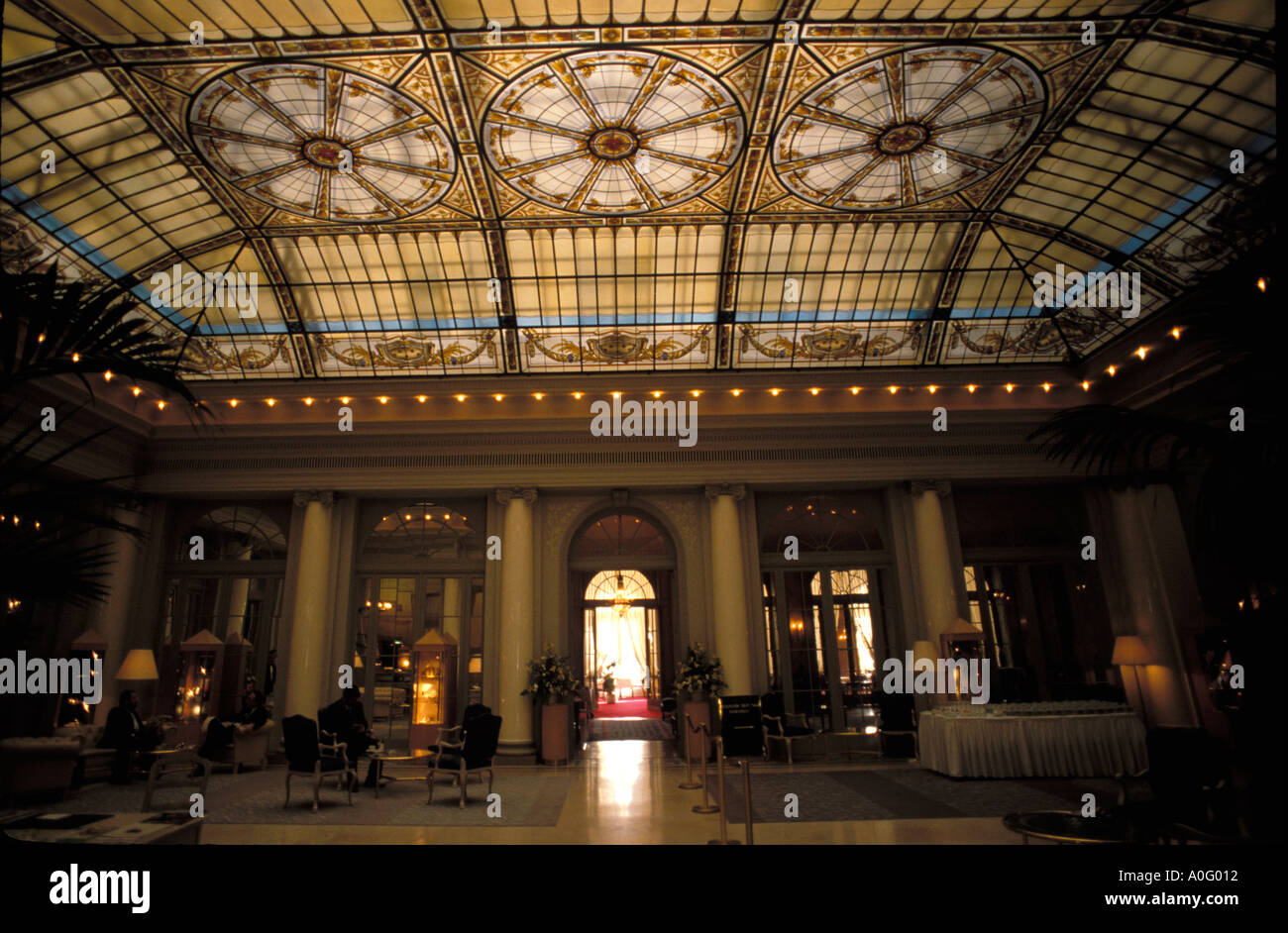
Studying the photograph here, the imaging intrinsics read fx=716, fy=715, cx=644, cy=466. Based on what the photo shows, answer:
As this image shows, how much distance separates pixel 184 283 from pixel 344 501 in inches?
188

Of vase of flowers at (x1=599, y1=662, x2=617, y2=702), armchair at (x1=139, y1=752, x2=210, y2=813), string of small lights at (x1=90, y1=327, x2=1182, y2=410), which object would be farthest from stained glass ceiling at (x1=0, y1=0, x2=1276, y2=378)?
vase of flowers at (x1=599, y1=662, x2=617, y2=702)

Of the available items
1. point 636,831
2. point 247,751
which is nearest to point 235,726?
point 247,751

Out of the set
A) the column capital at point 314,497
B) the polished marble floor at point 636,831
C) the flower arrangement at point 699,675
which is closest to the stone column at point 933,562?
→ the flower arrangement at point 699,675

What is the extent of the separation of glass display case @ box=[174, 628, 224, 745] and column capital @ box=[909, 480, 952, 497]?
44.4ft

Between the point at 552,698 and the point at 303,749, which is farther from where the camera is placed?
the point at 552,698

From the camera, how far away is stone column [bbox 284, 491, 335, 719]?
1302cm

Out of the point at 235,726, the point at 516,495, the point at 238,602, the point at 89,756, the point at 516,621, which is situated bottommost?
the point at 89,756

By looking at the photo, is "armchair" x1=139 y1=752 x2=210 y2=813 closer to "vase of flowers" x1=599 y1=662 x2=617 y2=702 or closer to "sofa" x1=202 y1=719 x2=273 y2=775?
"sofa" x1=202 y1=719 x2=273 y2=775

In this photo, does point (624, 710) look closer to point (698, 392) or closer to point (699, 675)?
point (699, 675)

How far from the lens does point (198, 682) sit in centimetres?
1379

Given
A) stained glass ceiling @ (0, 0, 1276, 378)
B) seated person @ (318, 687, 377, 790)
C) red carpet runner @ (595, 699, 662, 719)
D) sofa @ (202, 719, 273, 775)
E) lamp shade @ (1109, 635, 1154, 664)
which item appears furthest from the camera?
red carpet runner @ (595, 699, 662, 719)

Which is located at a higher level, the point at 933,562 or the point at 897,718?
the point at 933,562

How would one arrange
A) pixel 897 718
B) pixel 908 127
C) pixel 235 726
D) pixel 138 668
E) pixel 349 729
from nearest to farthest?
1. pixel 349 729
2. pixel 908 127
3. pixel 138 668
4. pixel 235 726
5. pixel 897 718

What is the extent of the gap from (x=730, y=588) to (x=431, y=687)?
599 cm
